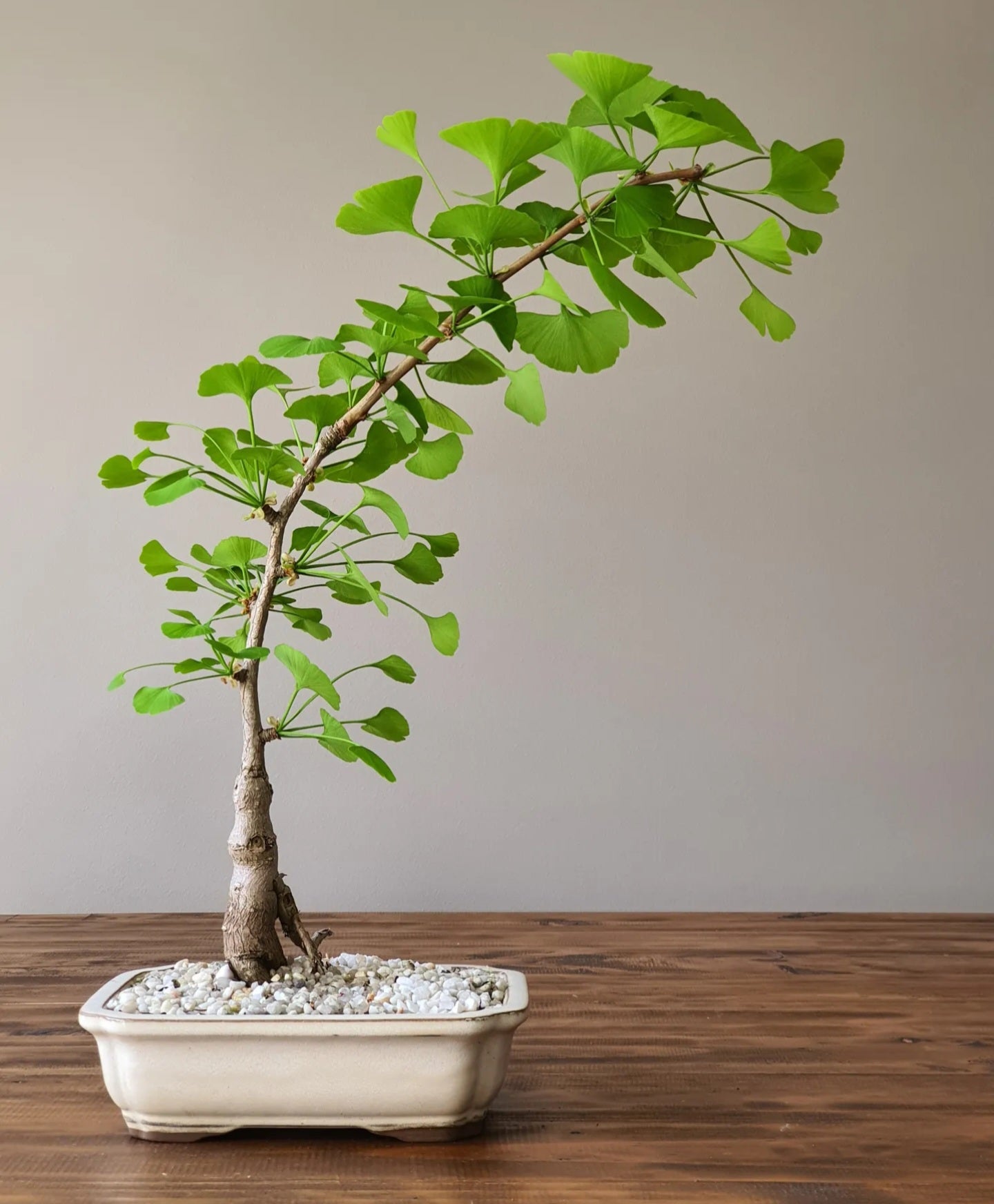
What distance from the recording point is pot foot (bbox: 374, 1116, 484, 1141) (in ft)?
2.84

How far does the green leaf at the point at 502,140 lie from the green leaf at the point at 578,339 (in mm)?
97

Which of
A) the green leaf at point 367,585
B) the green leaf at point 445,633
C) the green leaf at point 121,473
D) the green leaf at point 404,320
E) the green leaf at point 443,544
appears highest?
the green leaf at point 404,320

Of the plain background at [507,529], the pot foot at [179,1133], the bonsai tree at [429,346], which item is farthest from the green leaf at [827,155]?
the plain background at [507,529]

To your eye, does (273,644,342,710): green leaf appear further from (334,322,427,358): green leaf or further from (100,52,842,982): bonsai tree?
(334,322,427,358): green leaf

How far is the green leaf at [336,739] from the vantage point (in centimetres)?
87

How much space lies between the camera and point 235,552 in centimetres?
94

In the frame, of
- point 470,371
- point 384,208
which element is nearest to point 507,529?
point 470,371

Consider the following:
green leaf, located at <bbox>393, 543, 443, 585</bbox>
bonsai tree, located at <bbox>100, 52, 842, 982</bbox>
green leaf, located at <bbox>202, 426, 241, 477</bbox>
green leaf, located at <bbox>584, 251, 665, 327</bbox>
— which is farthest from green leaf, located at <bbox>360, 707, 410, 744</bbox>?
green leaf, located at <bbox>584, 251, 665, 327</bbox>

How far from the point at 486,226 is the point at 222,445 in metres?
0.27

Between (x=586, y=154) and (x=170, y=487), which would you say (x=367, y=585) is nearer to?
(x=170, y=487)

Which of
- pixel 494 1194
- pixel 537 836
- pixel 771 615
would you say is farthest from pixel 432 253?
pixel 494 1194

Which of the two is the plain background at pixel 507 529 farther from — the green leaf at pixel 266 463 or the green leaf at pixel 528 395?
the green leaf at pixel 528 395

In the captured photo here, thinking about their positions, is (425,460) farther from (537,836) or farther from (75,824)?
(75,824)

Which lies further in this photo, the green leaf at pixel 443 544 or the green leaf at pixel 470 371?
the green leaf at pixel 443 544
